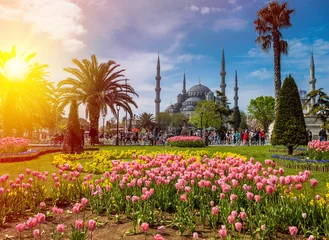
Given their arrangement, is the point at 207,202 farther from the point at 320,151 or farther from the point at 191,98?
the point at 191,98

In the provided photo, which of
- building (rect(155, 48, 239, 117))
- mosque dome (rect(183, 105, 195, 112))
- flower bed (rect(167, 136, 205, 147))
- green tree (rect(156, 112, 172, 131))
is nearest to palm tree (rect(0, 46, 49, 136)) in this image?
flower bed (rect(167, 136, 205, 147))

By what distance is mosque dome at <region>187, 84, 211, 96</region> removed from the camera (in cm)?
10762

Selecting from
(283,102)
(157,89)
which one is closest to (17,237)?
(283,102)

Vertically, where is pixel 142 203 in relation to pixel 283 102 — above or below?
below

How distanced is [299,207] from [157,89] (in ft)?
256

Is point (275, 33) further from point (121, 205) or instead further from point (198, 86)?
point (198, 86)

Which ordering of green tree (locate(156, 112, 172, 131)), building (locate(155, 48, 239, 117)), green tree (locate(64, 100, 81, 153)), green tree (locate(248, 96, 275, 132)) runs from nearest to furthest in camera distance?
green tree (locate(64, 100, 81, 153)) → green tree (locate(248, 96, 275, 132)) → green tree (locate(156, 112, 172, 131)) → building (locate(155, 48, 239, 117))

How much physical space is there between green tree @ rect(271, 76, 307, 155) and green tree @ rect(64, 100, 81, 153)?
8.55 m

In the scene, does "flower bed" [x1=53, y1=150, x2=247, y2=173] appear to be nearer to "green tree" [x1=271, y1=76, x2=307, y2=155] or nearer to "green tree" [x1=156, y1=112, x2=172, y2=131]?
"green tree" [x1=271, y1=76, x2=307, y2=155]

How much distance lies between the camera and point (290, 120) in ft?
38.5

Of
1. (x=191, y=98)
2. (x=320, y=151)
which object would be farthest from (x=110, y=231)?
(x=191, y=98)

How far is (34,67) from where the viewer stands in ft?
68.6

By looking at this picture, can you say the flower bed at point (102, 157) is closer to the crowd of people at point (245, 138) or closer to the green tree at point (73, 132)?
the green tree at point (73, 132)

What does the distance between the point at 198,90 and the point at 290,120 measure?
9794 cm
